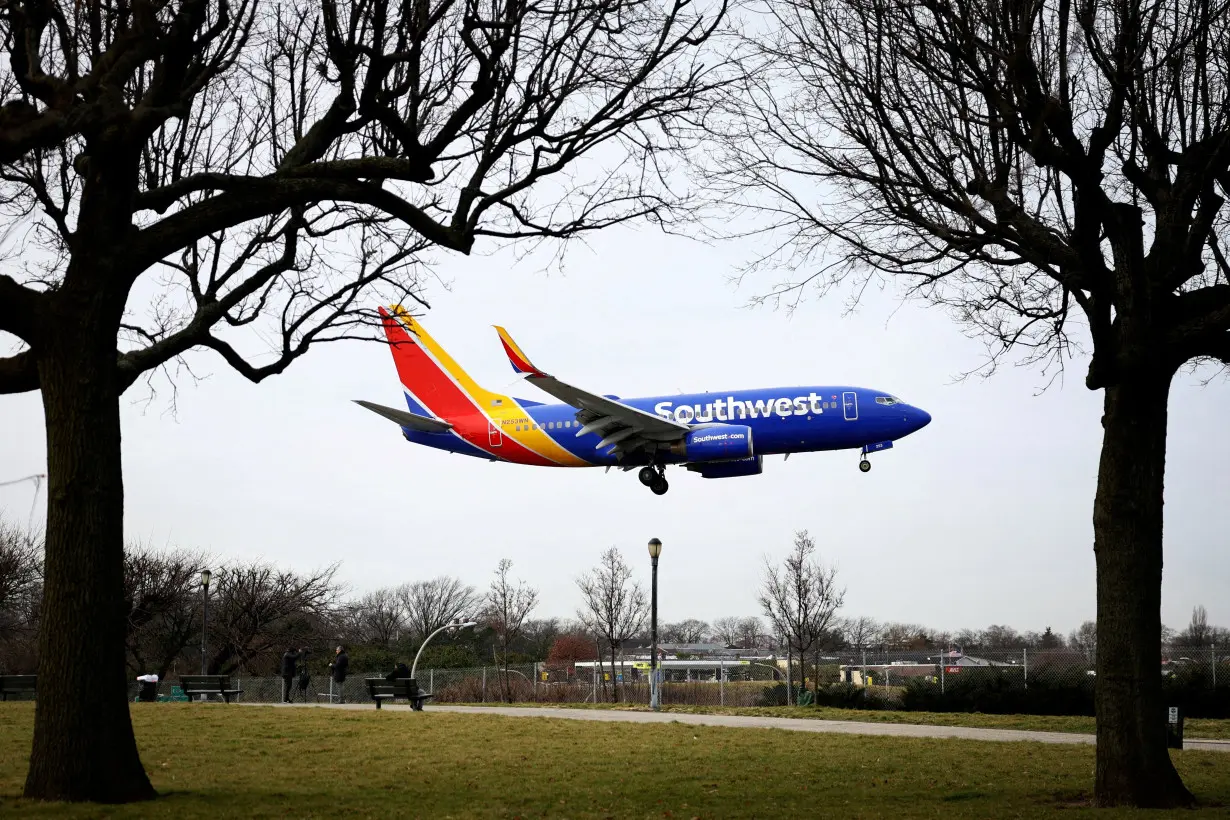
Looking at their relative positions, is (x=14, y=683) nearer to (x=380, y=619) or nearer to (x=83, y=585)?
(x=83, y=585)

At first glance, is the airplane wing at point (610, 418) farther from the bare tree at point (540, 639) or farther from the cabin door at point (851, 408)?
the bare tree at point (540, 639)

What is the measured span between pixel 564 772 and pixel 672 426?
23581mm

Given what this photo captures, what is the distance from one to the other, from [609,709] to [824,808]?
16.4 m

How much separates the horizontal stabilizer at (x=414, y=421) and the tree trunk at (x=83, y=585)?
2976 cm

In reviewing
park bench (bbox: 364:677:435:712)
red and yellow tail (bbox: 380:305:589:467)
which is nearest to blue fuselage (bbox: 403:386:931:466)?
red and yellow tail (bbox: 380:305:589:467)

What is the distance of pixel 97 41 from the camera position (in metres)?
11.7

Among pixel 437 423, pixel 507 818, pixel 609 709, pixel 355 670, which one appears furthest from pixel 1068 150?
pixel 355 670

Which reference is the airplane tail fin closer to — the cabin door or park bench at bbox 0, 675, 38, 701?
the cabin door

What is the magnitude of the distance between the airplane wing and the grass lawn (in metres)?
17.0

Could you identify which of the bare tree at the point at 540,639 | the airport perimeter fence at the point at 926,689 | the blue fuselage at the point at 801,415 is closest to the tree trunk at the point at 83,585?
the airport perimeter fence at the point at 926,689

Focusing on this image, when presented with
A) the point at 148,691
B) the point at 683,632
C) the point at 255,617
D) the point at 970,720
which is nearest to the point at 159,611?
the point at 255,617

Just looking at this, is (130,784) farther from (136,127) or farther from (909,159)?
(909,159)

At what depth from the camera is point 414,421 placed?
1676 inches

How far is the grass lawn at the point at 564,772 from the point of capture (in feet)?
33.9
